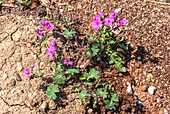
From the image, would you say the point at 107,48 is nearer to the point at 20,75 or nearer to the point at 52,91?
the point at 52,91

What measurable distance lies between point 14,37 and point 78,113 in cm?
85

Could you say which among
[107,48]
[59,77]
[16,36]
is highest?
[16,36]

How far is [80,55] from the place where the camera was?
3268 mm

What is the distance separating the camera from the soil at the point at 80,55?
3.02 m

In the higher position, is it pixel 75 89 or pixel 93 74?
pixel 93 74

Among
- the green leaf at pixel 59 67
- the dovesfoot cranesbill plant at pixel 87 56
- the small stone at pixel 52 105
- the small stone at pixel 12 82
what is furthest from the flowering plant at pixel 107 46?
the small stone at pixel 12 82

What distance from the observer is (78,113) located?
3.05 m

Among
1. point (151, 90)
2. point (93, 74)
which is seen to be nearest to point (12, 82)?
point (93, 74)

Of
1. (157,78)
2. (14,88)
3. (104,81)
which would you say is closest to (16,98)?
(14,88)

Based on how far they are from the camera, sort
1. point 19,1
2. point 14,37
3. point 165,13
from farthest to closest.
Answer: point 165,13
point 19,1
point 14,37

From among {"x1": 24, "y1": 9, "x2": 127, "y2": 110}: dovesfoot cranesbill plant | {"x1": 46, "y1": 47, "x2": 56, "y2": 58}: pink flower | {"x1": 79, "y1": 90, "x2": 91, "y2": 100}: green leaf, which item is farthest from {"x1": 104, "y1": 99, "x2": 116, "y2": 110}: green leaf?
{"x1": 46, "y1": 47, "x2": 56, "y2": 58}: pink flower

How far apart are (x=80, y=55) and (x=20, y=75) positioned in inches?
21.6

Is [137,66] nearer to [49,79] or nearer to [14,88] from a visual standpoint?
[49,79]

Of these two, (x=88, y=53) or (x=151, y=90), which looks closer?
(x=88, y=53)
